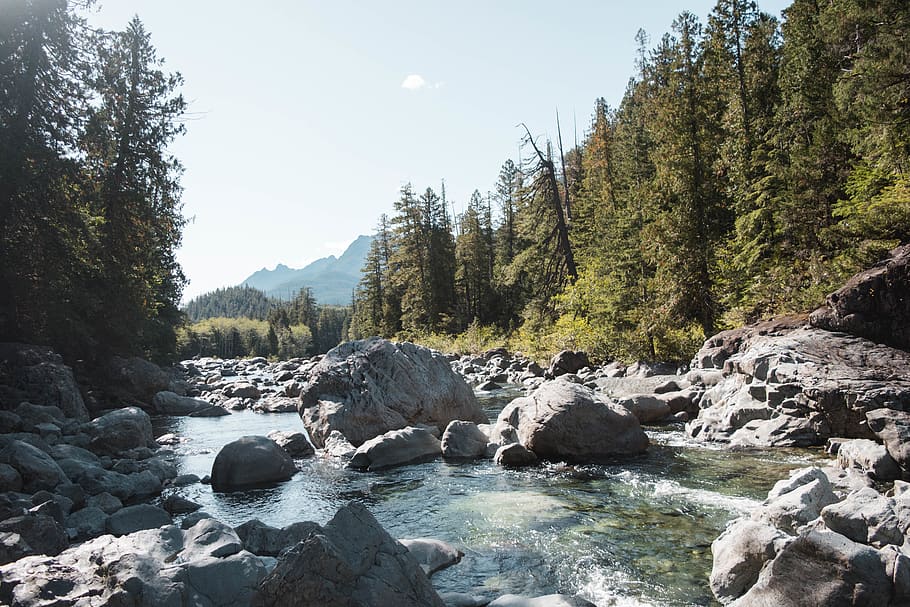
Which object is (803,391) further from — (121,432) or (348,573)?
(121,432)

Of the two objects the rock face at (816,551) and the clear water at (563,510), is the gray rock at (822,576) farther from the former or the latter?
the clear water at (563,510)

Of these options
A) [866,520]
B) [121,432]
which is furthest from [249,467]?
[866,520]

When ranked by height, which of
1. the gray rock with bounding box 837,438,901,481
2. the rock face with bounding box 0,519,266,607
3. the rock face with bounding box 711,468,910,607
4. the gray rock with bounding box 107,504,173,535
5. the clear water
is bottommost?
the clear water

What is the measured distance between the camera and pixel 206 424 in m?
18.5

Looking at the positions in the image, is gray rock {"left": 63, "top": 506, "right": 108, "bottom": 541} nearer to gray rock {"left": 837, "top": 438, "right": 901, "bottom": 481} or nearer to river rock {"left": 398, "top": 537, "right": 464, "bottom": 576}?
river rock {"left": 398, "top": 537, "right": 464, "bottom": 576}

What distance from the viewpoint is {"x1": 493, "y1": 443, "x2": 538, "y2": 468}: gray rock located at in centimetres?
1074

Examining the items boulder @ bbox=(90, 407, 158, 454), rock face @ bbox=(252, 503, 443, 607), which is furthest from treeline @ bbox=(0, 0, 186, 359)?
rock face @ bbox=(252, 503, 443, 607)

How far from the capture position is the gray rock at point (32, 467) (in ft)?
27.8

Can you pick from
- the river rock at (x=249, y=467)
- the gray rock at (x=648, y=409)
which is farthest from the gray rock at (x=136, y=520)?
the gray rock at (x=648, y=409)

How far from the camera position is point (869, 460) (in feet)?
25.7

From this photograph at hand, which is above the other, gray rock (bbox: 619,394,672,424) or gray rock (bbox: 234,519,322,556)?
gray rock (bbox: 234,519,322,556)

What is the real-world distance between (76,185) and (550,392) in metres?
15.4

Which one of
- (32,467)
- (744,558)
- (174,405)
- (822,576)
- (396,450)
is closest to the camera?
(822,576)

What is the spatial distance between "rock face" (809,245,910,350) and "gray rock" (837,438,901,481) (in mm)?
3117
